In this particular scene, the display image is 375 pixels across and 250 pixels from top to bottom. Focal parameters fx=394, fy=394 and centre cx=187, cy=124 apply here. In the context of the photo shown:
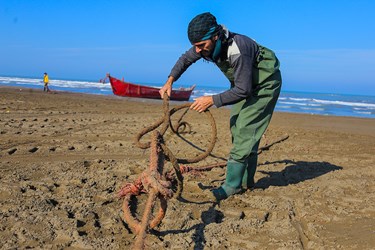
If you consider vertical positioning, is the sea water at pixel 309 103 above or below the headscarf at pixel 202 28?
below

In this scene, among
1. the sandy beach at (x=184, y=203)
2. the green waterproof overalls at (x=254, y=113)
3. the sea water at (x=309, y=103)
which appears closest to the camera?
the sandy beach at (x=184, y=203)

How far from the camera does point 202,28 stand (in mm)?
2992

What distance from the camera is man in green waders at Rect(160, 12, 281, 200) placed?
3.11 meters

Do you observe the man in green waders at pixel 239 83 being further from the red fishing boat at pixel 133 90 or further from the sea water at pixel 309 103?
the red fishing boat at pixel 133 90

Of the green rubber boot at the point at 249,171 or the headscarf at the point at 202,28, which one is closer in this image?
the headscarf at the point at 202,28

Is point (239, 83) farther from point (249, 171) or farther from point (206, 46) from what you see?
point (249, 171)

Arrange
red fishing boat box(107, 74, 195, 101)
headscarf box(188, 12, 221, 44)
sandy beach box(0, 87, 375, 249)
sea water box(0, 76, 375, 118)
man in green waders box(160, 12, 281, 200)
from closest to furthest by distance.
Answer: sandy beach box(0, 87, 375, 249) → headscarf box(188, 12, 221, 44) → man in green waders box(160, 12, 281, 200) → sea water box(0, 76, 375, 118) → red fishing boat box(107, 74, 195, 101)

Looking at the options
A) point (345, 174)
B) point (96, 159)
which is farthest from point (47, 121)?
point (345, 174)

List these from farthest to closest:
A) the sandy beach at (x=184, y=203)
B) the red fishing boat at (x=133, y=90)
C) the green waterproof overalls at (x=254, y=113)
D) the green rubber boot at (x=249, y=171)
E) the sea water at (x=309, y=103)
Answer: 1. the red fishing boat at (x=133, y=90)
2. the sea water at (x=309, y=103)
3. the green rubber boot at (x=249, y=171)
4. the green waterproof overalls at (x=254, y=113)
5. the sandy beach at (x=184, y=203)

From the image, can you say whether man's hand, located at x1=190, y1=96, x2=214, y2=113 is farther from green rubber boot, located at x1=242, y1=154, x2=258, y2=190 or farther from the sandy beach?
green rubber boot, located at x1=242, y1=154, x2=258, y2=190

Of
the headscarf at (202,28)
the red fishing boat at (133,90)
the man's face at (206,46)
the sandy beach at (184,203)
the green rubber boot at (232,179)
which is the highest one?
the headscarf at (202,28)

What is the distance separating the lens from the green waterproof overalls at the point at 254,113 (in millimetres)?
3434

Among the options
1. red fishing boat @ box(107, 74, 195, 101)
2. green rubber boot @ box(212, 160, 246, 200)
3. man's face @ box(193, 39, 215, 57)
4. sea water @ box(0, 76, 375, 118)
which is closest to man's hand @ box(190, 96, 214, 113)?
man's face @ box(193, 39, 215, 57)

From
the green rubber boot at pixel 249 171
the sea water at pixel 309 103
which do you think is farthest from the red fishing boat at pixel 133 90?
the green rubber boot at pixel 249 171
